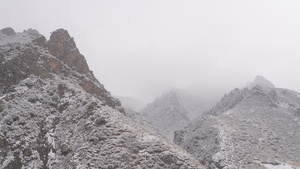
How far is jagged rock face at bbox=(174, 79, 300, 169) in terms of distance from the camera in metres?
35.2

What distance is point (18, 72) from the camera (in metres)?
29.2

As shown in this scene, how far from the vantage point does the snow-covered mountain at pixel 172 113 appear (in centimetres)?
11162

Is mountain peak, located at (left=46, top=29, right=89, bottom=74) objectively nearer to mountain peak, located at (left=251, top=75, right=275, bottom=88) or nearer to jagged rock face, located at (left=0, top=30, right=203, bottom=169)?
jagged rock face, located at (left=0, top=30, right=203, bottom=169)

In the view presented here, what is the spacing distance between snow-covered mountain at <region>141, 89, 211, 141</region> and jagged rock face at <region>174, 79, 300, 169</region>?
4307 centimetres

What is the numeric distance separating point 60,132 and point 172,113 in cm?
10258

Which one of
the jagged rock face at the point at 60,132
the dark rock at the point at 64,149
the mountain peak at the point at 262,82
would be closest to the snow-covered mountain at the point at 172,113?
the mountain peak at the point at 262,82

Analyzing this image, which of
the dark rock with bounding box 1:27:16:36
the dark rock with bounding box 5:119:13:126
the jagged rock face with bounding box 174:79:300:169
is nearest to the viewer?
the dark rock with bounding box 5:119:13:126

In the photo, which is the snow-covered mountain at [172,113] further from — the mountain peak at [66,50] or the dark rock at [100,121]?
the dark rock at [100,121]

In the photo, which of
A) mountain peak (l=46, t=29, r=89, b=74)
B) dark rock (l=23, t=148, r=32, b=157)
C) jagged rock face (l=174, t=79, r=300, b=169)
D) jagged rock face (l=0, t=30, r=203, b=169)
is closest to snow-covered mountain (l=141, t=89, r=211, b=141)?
jagged rock face (l=174, t=79, r=300, b=169)

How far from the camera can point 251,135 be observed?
144ft

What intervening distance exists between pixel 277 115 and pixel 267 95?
9.89 m

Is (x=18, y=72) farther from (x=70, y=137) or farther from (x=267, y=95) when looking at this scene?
(x=267, y=95)

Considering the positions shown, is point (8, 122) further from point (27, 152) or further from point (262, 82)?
point (262, 82)

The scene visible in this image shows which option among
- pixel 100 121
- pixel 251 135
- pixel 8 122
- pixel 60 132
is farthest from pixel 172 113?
pixel 8 122
